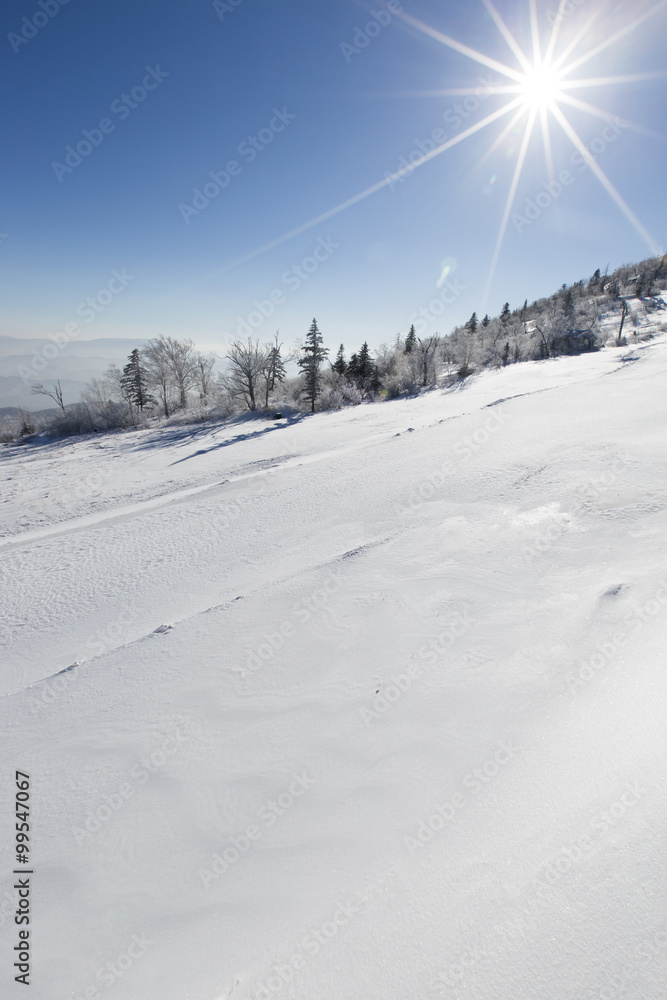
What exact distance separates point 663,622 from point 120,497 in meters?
10.7

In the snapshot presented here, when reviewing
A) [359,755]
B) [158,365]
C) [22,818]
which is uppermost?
[158,365]

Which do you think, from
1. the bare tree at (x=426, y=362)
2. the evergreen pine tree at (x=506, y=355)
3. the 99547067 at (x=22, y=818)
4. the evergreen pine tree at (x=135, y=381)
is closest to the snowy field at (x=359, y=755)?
the 99547067 at (x=22, y=818)

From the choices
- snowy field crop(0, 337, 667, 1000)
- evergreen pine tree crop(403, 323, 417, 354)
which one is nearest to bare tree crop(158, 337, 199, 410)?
evergreen pine tree crop(403, 323, 417, 354)

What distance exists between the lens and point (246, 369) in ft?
107

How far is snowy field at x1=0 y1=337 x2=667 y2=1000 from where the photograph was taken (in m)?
1.72

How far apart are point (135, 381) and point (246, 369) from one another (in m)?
15.7

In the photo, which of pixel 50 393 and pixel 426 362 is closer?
pixel 426 362

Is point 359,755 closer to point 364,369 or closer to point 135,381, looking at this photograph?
point 364,369

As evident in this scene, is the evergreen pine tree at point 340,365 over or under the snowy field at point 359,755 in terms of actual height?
over

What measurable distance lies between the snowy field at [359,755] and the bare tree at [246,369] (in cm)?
2972

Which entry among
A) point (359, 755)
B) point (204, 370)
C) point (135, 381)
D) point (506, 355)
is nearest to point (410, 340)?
point (506, 355)

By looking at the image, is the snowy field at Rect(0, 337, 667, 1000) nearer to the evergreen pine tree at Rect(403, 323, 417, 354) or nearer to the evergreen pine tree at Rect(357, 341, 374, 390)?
the evergreen pine tree at Rect(357, 341, 374, 390)

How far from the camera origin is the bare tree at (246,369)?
32.3 meters

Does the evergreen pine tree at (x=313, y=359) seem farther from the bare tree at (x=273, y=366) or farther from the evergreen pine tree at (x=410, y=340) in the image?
the evergreen pine tree at (x=410, y=340)
